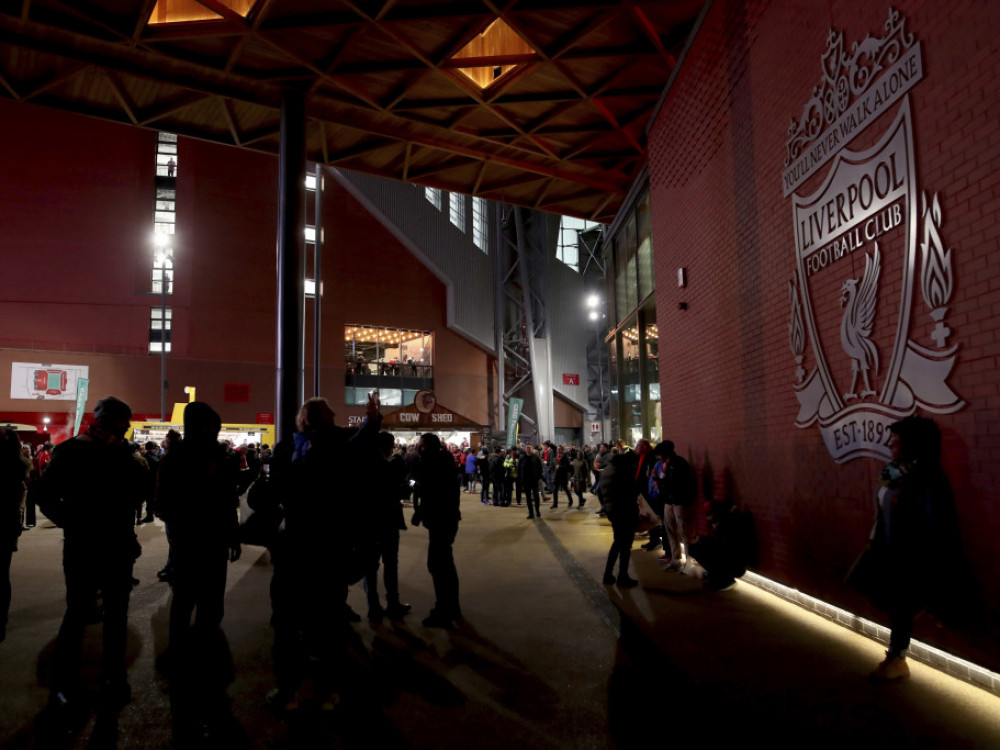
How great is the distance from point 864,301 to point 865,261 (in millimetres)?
338

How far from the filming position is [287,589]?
3734mm

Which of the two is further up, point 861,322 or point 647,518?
point 861,322

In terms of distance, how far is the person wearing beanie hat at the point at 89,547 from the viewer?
12.6 feet

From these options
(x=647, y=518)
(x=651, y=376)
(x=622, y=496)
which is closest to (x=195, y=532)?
(x=622, y=496)

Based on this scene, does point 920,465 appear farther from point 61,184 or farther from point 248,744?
point 61,184

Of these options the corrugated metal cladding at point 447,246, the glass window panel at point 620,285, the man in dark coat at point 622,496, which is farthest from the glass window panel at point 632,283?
the corrugated metal cladding at point 447,246

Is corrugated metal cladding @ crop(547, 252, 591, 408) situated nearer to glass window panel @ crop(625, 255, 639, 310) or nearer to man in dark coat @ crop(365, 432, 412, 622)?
glass window panel @ crop(625, 255, 639, 310)

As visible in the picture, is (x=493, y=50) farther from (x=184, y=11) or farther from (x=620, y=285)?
(x=620, y=285)

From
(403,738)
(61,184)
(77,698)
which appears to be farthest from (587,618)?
(61,184)

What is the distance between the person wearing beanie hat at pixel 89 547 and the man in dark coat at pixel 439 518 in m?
Result: 2.51

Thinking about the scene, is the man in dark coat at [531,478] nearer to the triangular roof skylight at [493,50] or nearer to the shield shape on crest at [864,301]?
the triangular roof skylight at [493,50]

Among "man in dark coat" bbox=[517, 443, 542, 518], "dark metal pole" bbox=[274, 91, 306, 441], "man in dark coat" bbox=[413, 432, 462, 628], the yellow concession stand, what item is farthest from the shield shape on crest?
the yellow concession stand

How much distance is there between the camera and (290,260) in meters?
11.6

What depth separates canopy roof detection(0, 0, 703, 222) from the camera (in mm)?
9414
